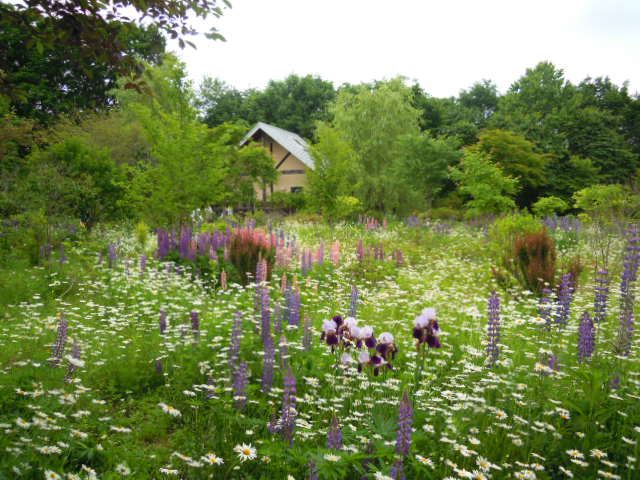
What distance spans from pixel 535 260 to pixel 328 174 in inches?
586

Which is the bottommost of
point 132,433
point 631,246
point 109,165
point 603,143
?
point 132,433

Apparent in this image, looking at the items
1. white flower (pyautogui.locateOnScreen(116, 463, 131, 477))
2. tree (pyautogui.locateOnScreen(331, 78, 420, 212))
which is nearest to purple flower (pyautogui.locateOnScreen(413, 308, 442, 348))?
white flower (pyautogui.locateOnScreen(116, 463, 131, 477))

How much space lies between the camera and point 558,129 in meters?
35.5

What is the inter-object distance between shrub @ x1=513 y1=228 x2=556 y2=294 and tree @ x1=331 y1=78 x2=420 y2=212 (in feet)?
59.8

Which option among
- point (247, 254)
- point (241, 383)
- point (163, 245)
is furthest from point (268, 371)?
point (163, 245)

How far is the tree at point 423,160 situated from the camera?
2597cm

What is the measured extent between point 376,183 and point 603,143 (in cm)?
1930

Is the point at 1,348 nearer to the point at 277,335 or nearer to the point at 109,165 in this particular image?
the point at 277,335

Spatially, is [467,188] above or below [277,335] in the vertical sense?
above

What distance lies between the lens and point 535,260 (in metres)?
8.79

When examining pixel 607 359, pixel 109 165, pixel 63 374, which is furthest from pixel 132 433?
pixel 109 165

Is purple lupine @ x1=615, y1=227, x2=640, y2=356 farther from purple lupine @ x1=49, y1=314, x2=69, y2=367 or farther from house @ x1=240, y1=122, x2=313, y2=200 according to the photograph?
house @ x1=240, y1=122, x2=313, y2=200

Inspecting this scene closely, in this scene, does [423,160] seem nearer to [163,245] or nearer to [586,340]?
[163,245]

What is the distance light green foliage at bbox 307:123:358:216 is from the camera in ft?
74.4
